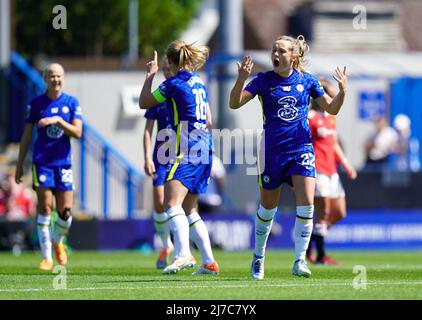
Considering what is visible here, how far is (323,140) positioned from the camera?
16.4 m

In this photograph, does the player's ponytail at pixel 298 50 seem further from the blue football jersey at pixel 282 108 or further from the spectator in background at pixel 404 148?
the spectator in background at pixel 404 148

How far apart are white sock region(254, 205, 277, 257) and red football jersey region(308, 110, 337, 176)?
14.2 ft

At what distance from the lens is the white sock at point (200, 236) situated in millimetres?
12430

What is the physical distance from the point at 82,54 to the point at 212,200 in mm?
26834

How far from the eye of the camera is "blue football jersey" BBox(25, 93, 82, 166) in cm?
1453

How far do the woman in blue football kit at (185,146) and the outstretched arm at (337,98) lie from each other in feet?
4.04

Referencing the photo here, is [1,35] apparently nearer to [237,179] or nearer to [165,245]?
[237,179]

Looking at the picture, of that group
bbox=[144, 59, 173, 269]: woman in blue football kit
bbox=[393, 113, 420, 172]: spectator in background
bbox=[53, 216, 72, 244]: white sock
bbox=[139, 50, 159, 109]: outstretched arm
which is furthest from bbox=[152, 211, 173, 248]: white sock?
bbox=[393, 113, 420, 172]: spectator in background

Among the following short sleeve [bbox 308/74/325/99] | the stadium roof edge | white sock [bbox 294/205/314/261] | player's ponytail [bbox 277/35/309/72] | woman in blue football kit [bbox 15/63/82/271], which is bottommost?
white sock [bbox 294/205/314/261]

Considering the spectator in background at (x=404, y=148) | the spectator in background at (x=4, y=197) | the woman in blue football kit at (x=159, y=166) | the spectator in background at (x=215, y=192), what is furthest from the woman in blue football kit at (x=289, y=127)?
the spectator in background at (x=404, y=148)

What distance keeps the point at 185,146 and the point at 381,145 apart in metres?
13.9

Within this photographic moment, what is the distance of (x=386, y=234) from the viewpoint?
948 inches

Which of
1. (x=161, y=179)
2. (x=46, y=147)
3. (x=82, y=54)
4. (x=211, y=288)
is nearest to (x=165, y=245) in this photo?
(x=161, y=179)

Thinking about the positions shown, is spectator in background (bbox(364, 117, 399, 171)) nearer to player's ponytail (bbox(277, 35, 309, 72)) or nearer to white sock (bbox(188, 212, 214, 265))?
white sock (bbox(188, 212, 214, 265))
